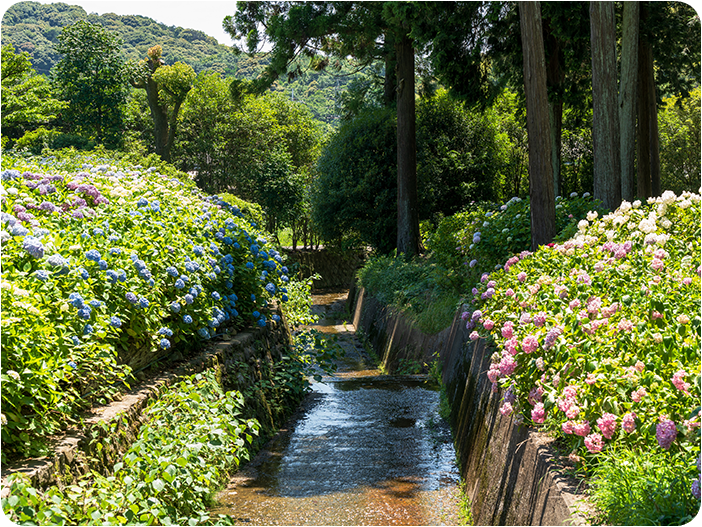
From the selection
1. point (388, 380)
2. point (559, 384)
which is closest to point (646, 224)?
point (559, 384)

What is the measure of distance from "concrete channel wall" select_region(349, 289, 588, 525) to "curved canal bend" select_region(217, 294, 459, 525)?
0.26 meters

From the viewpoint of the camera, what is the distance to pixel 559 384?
9.96 ft

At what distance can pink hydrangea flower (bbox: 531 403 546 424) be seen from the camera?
305 cm

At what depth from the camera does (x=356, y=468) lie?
4.96 m

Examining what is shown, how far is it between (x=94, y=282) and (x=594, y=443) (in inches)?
121

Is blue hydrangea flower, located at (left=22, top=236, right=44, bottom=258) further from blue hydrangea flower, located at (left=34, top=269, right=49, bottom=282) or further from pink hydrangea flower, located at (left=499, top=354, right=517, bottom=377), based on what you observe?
pink hydrangea flower, located at (left=499, top=354, right=517, bottom=377)

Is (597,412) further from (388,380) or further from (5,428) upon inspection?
(388,380)

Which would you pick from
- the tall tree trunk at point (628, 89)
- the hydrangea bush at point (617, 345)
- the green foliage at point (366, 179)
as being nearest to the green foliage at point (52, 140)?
the green foliage at point (366, 179)

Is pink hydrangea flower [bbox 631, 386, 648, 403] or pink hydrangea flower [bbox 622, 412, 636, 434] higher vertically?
pink hydrangea flower [bbox 631, 386, 648, 403]

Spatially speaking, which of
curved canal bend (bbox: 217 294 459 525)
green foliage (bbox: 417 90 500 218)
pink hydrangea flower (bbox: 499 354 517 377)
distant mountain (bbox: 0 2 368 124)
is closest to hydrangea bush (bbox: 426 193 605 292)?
A: curved canal bend (bbox: 217 294 459 525)

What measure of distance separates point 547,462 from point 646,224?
208 cm

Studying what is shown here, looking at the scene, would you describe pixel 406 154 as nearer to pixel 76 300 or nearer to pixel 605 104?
pixel 605 104

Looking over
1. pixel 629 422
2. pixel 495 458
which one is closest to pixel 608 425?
pixel 629 422

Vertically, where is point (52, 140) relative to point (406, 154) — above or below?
above
